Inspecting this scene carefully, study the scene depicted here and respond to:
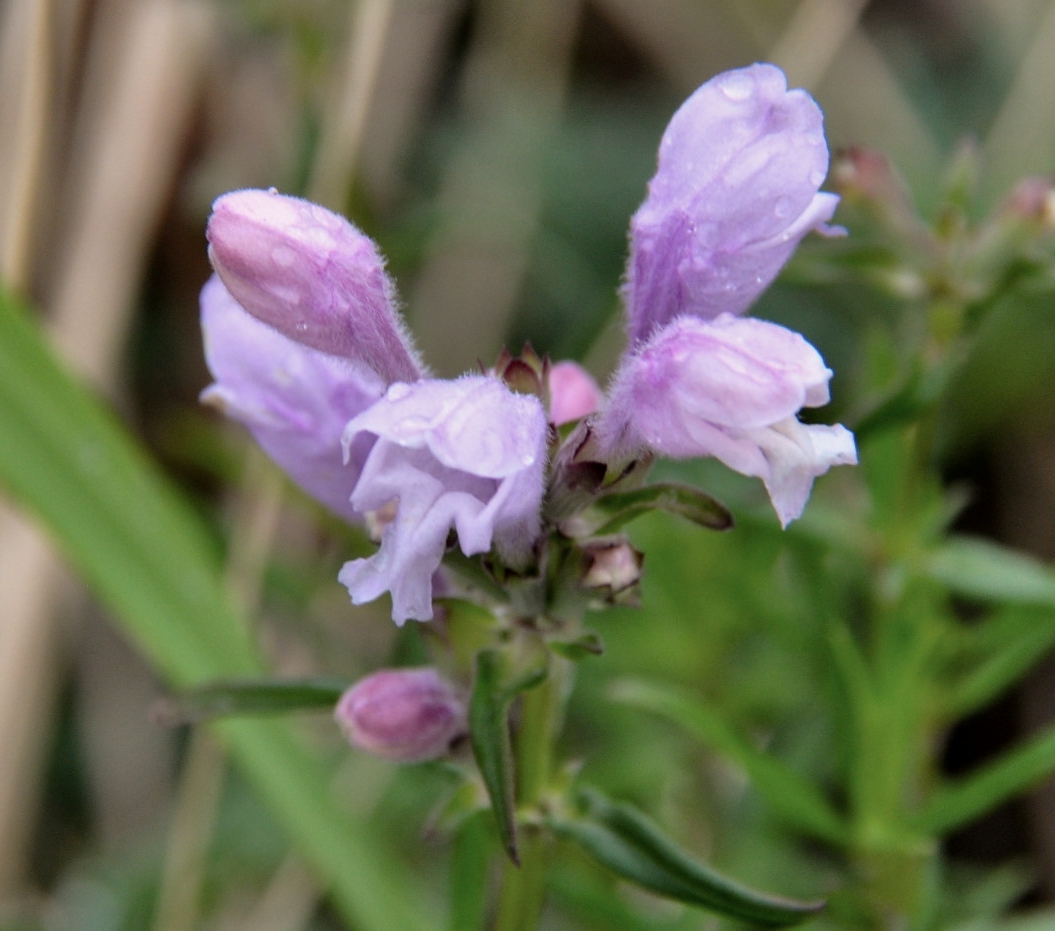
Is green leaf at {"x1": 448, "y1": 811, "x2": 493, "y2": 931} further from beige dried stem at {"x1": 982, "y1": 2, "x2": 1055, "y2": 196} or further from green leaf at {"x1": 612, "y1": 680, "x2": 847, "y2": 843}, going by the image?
beige dried stem at {"x1": 982, "y1": 2, "x2": 1055, "y2": 196}

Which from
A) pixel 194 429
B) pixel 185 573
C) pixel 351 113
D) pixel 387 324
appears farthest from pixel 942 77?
pixel 387 324

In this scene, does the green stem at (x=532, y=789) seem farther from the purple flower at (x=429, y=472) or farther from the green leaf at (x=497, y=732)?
the purple flower at (x=429, y=472)

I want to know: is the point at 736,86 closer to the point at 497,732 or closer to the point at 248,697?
the point at 497,732

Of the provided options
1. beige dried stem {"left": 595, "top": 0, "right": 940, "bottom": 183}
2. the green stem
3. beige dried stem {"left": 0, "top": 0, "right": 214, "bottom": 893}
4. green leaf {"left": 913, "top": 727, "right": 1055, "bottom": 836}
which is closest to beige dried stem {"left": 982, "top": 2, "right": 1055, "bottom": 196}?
beige dried stem {"left": 595, "top": 0, "right": 940, "bottom": 183}

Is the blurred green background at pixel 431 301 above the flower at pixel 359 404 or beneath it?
beneath

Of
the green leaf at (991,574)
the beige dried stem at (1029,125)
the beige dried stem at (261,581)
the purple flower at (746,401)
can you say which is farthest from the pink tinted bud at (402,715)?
the beige dried stem at (1029,125)


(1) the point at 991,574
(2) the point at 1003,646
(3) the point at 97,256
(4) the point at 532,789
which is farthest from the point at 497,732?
(3) the point at 97,256

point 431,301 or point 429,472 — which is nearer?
point 429,472
